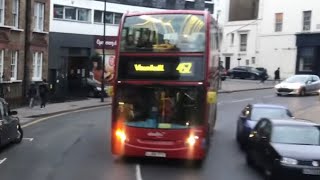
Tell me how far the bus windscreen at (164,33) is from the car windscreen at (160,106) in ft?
3.55

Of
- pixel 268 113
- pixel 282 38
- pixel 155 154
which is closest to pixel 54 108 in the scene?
pixel 268 113

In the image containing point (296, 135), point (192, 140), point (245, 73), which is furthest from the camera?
point (245, 73)

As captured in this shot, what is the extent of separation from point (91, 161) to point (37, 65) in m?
24.6

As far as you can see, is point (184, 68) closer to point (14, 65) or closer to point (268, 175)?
point (268, 175)

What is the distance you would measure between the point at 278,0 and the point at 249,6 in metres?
7.60

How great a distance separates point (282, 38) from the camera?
204 feet

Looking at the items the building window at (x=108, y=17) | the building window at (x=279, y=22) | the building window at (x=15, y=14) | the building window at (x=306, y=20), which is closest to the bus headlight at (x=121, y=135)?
the building window at (x=15, y=14)

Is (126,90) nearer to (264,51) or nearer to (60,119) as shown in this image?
(60,119)

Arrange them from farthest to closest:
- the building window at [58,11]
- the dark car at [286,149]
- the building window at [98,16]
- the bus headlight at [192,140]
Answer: the building window at [98,16], the building window at [58,11], the bus headlight at [192,140], the dark car at [286,149]

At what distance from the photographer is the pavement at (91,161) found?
13555 millimetres

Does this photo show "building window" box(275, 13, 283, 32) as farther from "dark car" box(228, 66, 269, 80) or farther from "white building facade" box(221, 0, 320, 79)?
"dark car" box(228, 66, 269, 80)

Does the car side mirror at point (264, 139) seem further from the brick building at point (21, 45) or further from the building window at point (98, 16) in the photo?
the building window at point (98, 16)

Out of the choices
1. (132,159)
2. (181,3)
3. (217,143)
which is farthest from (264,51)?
(132,159)

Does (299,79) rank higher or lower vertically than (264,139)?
higher
